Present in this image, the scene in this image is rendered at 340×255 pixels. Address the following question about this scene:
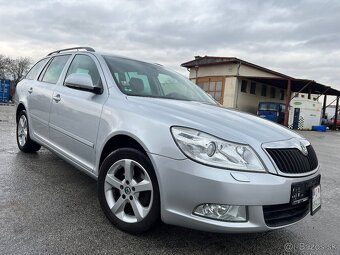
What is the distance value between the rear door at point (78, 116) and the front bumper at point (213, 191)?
107 cm

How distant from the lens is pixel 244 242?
273 cm

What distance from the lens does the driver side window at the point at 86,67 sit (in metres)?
3.41

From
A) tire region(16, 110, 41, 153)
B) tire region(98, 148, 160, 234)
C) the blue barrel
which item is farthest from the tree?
tire region(98, 148, 160, 234)

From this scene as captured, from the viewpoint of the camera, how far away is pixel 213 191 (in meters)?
2.15

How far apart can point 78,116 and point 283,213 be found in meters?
2.16

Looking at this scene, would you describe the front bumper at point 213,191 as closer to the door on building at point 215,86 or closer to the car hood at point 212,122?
the car hood at point 212,122

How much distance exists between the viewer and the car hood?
2365mm

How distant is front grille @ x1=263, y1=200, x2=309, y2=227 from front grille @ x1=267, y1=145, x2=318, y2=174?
0.85 feet

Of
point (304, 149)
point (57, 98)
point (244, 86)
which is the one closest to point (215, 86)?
point (244, 86)

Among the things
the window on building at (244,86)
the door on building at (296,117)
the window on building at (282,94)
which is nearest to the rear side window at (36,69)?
the door on building at (296,117)

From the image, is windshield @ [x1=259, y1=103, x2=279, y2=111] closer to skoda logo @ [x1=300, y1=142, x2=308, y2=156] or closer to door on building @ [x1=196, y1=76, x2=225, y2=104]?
door on building @ [x1=196, y1=76, x2=225, y2=104]

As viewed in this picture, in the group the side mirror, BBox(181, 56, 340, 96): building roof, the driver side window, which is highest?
BBox(181, 56, 340, 96): building roof

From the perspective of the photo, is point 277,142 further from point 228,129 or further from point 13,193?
point 13,193

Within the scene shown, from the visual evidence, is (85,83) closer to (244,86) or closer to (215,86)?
(215,86)
